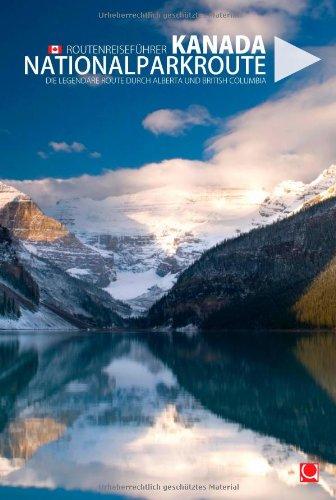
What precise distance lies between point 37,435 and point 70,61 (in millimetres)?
42586

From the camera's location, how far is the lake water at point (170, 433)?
2442cm

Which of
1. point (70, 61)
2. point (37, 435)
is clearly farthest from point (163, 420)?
point (70, 61)

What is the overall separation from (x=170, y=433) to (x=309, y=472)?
8384 mm

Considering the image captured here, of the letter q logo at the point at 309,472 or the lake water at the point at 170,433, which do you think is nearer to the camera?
the lake water at the point at 170,433

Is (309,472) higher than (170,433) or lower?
lower

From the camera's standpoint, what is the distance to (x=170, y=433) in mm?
32281

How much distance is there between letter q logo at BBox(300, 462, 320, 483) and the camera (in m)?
24.7

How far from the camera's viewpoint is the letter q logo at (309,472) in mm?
24719

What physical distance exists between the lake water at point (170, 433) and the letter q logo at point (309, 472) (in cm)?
21

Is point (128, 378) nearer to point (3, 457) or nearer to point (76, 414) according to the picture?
point (76, 414)

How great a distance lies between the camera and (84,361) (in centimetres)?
7606

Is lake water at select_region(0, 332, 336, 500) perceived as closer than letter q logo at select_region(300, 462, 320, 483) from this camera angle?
Yes

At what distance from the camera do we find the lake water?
24.4 m

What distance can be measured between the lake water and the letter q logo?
0.70 feet
